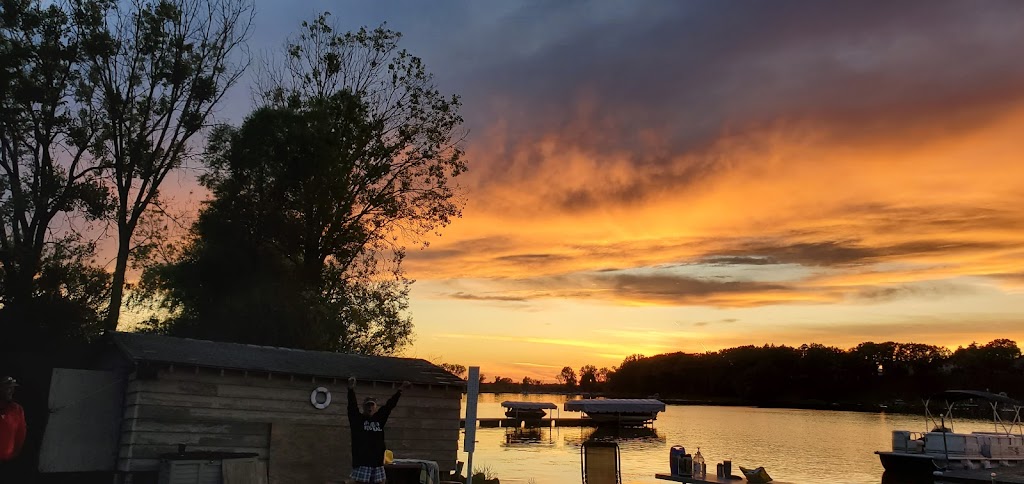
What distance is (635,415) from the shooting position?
79.8 metres

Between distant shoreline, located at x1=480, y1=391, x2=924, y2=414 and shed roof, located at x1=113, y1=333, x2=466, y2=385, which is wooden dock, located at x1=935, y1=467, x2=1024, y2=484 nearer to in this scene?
shed roof, located at x1=113, y1=333, x2=466, y2=385

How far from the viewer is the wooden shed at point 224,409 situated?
15.1m

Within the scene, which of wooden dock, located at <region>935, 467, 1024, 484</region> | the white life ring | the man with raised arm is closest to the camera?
the man with raised arm

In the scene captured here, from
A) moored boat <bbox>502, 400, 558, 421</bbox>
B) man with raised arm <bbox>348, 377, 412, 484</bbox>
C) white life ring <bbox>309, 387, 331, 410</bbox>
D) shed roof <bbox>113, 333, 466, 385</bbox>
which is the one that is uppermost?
shed roof <bbox>113, 333, 466, 385</bbox>

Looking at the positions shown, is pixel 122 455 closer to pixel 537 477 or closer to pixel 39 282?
pixel 39 282

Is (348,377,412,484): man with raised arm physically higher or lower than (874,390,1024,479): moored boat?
higher

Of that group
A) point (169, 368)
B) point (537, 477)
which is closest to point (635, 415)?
point (537, 477)

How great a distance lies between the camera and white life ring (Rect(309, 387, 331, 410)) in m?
17.3

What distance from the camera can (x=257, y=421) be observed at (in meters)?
16.6

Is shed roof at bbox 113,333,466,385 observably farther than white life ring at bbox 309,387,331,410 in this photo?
No

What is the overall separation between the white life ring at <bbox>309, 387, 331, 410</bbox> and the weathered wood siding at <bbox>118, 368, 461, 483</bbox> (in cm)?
10

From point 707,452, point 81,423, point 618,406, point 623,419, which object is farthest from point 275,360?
point 623,419

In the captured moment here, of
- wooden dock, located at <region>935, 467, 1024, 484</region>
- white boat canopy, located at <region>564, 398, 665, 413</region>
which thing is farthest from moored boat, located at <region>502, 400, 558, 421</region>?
wooden dock, located at <region>935, 467, 1024, 484</region>

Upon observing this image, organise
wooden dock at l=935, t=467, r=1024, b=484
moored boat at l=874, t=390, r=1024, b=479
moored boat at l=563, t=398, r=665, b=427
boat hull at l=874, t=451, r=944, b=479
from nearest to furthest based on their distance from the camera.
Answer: wooden dock at l=935, t=467, r=1024, b=484
moored boat at l=874, t=390, r=1024, b=479
boat hull at l=874, t=451, r=944, b=479
moored boat at l=563, t=398, r=665, b=427
